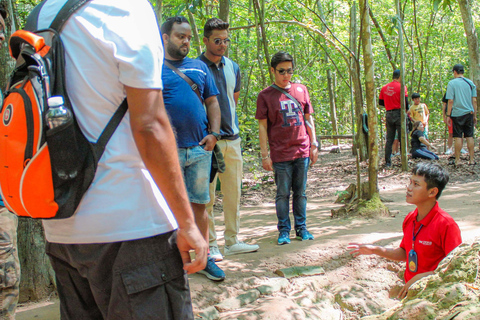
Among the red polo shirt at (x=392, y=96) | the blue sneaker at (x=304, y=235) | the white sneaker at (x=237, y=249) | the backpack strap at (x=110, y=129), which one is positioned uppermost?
the red polo shirt at (x=392, y=96)

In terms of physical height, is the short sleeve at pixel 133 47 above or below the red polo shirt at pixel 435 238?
above

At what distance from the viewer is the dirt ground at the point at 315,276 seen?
350 centimetres

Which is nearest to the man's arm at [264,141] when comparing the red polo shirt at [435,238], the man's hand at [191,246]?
the red polo shirt at [435,238]

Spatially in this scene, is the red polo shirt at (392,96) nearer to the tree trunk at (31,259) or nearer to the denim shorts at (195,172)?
the denim shorts at (195,172)

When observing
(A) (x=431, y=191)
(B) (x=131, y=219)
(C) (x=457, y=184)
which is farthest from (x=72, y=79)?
(C) (x=457, y=184)

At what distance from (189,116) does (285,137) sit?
1.61 metres

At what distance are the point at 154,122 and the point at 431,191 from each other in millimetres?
2438

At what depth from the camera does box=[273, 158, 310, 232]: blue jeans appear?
5020 millimetres

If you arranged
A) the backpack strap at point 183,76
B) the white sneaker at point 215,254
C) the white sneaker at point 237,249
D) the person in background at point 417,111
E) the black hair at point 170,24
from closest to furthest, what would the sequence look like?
the backpack strap at point 183,76, the black hair at point 170,24, the white sneaker at point 215,254, the white sneaker at point 237,249, the person in background at point 417,111

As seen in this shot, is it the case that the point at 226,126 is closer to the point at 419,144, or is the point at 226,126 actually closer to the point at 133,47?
the point at 133,47

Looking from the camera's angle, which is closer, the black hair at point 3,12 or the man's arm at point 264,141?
the black hair at point 3,12

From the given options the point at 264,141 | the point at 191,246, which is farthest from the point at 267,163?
the point at 191,246

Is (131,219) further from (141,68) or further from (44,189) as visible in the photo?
(141,68)

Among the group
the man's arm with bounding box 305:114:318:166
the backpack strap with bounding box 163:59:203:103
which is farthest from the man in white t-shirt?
the man's arm with bounding box 305:114:318:166
